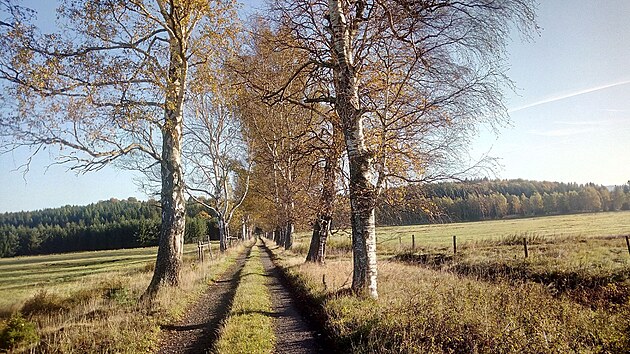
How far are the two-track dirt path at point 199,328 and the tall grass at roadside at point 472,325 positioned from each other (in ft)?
8.01

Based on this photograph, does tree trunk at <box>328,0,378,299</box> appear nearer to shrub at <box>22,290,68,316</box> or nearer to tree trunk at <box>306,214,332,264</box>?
tree trunk at <box>306,214,332,264</box>

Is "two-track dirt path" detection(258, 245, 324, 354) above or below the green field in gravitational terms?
above

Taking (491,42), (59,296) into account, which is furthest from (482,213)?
(59,296)

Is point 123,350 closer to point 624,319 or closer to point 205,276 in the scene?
point 624,319

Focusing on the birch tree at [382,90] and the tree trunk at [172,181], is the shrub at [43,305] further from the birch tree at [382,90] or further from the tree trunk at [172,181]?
the birch tree at [382,90]

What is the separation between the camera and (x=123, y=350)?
19.5 ft

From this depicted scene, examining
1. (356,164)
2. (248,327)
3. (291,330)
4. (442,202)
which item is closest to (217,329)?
(248,327)

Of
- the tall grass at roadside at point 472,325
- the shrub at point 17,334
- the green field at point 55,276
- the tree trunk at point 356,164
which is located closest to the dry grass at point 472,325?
the tall grass at roadside at point 472,325

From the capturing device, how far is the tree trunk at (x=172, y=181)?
10570mm

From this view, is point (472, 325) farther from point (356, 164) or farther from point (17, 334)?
point (17, 334)

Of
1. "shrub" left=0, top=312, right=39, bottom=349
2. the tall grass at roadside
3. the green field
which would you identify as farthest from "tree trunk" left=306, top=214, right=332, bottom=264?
"shrub" left=0, top=312, right=39, bottom=349

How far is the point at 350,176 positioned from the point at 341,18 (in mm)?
3628

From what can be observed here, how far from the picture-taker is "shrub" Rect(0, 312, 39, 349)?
21.9ft

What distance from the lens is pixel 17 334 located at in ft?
22.2
